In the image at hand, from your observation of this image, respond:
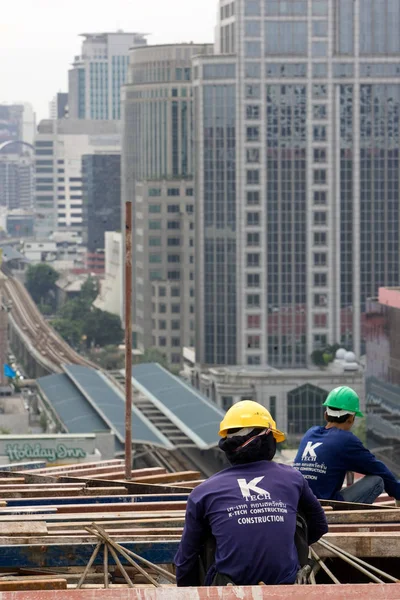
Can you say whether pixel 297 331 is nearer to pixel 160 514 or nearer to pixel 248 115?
pixel 248 115

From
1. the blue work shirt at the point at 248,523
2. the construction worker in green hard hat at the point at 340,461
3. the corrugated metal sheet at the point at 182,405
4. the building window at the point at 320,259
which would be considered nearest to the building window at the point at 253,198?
the building window at the point at 320,259

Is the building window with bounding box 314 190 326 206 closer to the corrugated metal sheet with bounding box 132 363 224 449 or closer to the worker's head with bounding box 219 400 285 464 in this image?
the corrugated metal sheet with bounding box 132 363 224 449

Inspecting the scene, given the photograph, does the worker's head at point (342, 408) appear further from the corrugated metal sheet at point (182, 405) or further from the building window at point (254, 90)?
the building window at point (254, 90)

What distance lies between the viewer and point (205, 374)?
479ft

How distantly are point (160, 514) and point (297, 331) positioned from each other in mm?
129773

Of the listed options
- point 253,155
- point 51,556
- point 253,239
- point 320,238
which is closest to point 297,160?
point 253,155

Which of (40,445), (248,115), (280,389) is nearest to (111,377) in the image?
(280,389)

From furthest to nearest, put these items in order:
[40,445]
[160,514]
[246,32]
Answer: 1. [246,32]
2. [40,445]
3. [160,514]

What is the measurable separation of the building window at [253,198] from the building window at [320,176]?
5365 mm

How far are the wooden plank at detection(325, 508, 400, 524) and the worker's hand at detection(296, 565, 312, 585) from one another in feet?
10.7

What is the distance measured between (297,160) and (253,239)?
7.94 meters

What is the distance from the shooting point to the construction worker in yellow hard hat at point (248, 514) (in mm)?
12977

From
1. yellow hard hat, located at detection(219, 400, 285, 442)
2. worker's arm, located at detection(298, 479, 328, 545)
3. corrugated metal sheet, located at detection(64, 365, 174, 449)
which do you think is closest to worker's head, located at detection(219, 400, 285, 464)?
yellow hard hat, located at detection(219, 400, 285, 442)

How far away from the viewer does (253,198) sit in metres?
143
